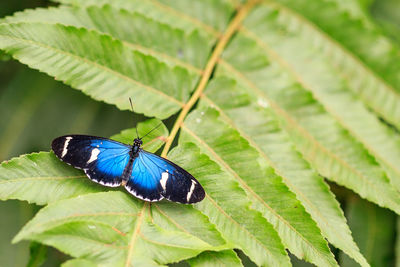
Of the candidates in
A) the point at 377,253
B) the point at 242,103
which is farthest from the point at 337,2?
the point at 377,253

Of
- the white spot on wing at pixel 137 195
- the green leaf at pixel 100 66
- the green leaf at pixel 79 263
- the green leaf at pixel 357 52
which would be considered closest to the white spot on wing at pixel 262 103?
the green leaf at pixel 100 66

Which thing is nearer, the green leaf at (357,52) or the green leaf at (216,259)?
the green leaf at (216,259)

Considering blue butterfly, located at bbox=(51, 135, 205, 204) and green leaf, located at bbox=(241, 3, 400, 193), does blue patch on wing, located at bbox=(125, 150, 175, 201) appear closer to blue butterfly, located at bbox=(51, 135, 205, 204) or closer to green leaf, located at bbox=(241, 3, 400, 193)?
blue butterfly, located at bbox=(51, 135, 205, 204)

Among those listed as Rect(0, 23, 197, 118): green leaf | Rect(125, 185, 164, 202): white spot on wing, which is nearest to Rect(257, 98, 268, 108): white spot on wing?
Rect(0, 23, 197, 118): green leaf

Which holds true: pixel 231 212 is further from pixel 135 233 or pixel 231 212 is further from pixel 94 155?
pixel 94 155

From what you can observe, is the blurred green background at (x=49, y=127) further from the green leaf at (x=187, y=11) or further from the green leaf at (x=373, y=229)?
the green leaf at (x=187, y=11)

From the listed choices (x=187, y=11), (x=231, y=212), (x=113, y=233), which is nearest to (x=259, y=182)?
(x=231, y=212)
